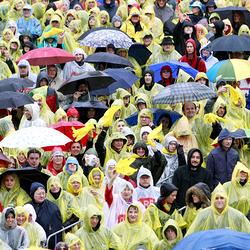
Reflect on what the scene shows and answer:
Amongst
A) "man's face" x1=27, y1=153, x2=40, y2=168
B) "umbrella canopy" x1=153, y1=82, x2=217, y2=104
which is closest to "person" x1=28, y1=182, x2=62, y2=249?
"man's face" x1=27, y1=153, x2=40, y2=168

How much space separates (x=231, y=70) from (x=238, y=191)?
4887 millimetres

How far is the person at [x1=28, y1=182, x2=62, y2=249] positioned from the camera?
2333cm

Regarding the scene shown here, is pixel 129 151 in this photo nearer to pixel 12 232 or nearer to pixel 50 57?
pixel 12 232

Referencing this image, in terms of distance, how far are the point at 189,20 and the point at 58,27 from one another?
237 centimetres

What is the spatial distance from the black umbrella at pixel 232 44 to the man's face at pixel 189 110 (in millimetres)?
3249

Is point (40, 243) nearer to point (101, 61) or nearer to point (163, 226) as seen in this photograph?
point (163, 226)

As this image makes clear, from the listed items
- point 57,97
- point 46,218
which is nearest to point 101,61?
point 57,97

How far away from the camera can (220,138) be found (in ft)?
84.0

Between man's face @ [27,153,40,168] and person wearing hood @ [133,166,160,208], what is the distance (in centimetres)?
152

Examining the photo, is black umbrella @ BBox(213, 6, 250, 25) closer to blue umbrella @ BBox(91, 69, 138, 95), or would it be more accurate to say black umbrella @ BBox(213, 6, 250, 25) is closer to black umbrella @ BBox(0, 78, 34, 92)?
blue umbrella @ BBox(91, 69, 138, 95)

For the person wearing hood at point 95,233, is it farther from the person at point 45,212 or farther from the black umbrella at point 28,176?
the black umbrella at point 28,176

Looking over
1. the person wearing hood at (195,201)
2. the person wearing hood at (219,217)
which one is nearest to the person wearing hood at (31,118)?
the person wearing hood at (195,201)

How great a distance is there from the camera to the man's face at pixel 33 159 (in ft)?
82.4

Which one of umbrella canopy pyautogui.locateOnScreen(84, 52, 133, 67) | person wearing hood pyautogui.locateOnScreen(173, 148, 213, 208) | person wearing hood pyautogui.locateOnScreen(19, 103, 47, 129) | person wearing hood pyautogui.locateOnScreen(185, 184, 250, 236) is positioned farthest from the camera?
umbrella canopy pyautogui.locateOnScreen(84, 52, 133, 67)
